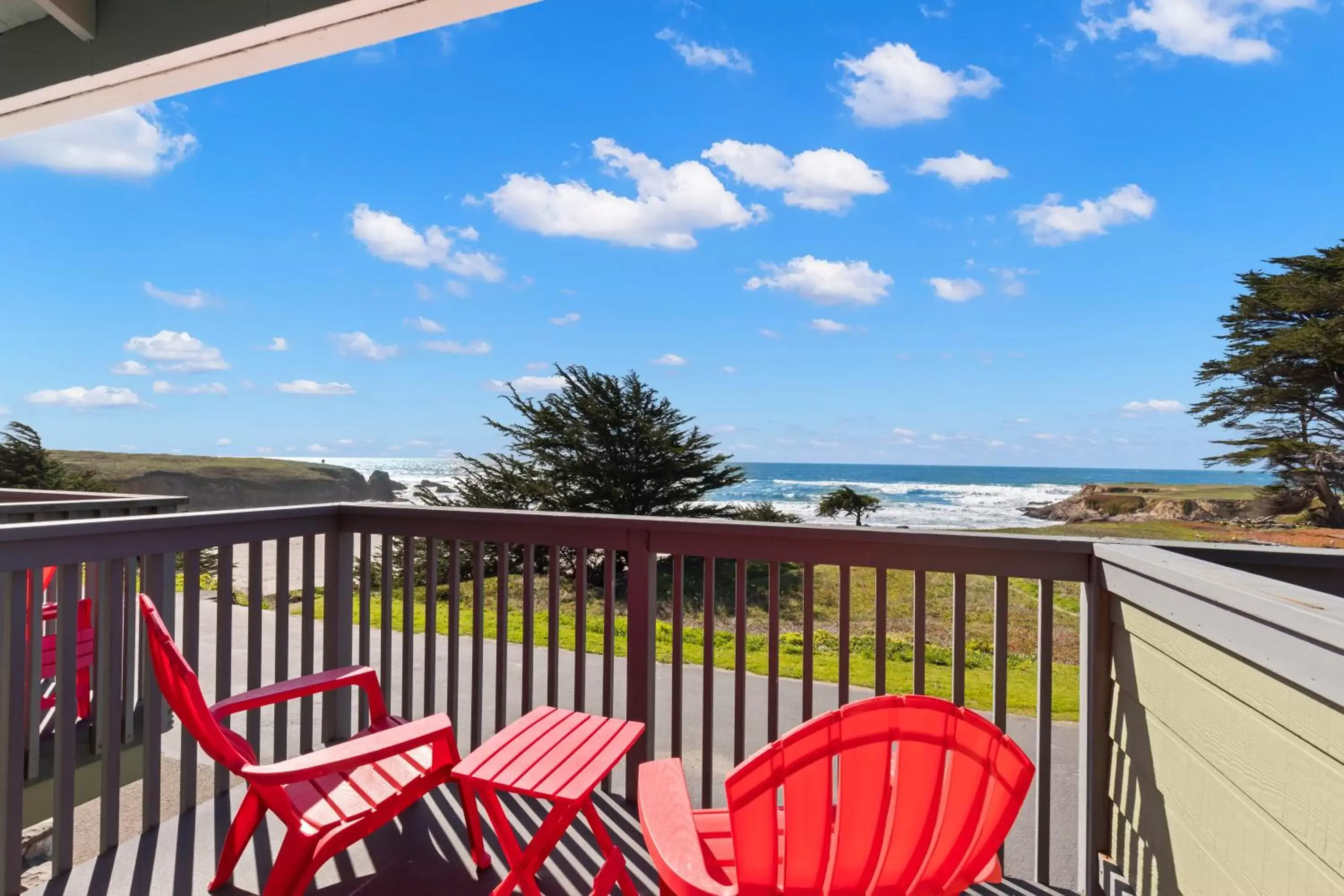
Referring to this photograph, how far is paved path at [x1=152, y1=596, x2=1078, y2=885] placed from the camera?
8.48 ft

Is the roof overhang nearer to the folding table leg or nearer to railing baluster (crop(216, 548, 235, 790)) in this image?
railing baluster (crop(216, 548, 235, 790))

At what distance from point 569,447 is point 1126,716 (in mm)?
Answer: 11452

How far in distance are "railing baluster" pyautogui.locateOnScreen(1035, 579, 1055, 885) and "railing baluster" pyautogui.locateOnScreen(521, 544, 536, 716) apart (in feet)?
5.56

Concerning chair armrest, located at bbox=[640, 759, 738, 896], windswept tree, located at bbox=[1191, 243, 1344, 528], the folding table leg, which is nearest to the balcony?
the folding table leg

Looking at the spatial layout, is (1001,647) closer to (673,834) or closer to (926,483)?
(673,834)

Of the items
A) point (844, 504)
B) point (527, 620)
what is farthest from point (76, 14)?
point (844, 504)

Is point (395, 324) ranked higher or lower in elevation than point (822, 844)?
higher

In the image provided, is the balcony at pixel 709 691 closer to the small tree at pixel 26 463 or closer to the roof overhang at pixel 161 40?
the roof overhang at pixel 161 40

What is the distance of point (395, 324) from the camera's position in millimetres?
35031

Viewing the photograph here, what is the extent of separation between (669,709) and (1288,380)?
55.7 ft

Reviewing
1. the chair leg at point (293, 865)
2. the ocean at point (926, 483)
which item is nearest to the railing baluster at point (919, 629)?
the chair leg at point (293, 865)

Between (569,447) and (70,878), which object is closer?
(70,878)

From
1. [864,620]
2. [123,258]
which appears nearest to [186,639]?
[864,620]

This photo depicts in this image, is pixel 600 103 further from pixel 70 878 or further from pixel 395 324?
pixel 70 878
